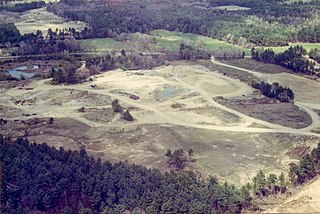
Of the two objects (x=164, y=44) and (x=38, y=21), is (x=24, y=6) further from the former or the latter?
(x=164, y=44)

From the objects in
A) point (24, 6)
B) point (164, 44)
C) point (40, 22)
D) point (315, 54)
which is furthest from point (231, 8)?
point (24, 6)

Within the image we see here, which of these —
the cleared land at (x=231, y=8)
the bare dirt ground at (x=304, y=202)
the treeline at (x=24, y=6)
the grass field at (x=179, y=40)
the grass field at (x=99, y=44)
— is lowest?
the bare dirt ground at (x=304, y=202)

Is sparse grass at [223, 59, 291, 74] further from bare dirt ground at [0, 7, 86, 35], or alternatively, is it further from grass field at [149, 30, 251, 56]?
bare dirt ground at [0, 7, 86, 35]

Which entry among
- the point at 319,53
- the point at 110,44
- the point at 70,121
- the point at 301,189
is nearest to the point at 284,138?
the point at 301,189

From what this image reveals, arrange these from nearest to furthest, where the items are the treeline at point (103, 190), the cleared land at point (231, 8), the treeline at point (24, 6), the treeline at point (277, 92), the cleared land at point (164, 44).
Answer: the treeline at point (103, 190), the treeline at point (277, 92), the cleared land at point (164, 44), the treeline at point (24, 6), the cleared land at point (231, 8)

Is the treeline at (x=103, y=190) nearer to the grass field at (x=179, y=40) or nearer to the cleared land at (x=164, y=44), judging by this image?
the cleared land at (x=164, y=44)

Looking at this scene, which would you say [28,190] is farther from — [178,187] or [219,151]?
[219,151]

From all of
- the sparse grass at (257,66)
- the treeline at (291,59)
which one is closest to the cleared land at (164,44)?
the sparse grass at (257,66)
